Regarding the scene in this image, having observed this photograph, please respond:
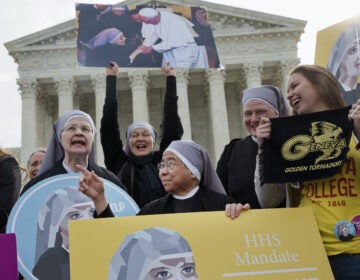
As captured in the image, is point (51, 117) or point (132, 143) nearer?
point (132, 143)

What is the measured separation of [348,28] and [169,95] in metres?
2.91

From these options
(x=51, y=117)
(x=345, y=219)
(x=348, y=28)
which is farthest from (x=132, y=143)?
(x=51, y=117)

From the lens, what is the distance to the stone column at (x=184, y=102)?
110ft

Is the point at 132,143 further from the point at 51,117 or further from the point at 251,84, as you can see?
the point at 51,117

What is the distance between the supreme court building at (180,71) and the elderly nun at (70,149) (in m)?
27.8

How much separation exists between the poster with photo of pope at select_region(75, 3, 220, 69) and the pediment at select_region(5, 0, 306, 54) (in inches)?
1139

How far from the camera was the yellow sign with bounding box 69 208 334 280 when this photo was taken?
3.07 meters

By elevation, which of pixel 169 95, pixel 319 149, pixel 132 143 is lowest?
pixel 319 149

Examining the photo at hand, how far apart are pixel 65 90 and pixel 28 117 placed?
3.25 m

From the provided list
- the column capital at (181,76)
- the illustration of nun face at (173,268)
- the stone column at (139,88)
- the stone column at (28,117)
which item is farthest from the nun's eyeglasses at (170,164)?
the column capital at (181,76)

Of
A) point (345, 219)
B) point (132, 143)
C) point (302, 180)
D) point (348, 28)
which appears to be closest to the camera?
point (345, 219)

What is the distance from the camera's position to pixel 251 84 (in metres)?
34.8

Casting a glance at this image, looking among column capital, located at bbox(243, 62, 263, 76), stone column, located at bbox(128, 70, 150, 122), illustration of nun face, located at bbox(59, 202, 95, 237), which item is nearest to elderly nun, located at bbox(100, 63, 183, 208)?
illustration of nun face, located at bbox(59, 202, 95, 237)

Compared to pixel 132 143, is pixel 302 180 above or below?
below
